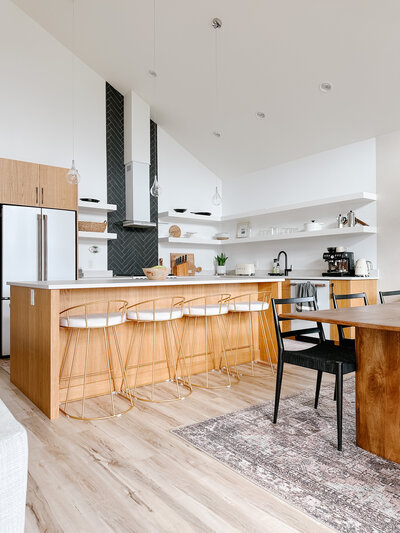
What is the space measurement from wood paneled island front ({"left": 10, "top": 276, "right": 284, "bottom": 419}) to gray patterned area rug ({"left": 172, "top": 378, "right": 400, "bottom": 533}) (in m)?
0.99

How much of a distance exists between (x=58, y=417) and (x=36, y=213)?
289 centimetres

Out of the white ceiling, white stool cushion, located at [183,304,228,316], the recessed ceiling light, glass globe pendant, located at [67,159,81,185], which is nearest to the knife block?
white stool cushion, located at [183,304,228,316]

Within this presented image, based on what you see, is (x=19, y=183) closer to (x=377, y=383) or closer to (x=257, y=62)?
(x=257, y=62)

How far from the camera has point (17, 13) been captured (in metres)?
5.25

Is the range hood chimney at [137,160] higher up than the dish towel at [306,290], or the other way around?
the range hood chimney at [137,160]

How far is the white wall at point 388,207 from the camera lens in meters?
4.87

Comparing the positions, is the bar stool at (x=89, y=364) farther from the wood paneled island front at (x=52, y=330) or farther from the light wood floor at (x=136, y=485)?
the light wood floor at (x=136, y=485)

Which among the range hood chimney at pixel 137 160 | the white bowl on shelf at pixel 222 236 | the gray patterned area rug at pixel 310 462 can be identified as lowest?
the gray patterned area rug at pixel 310 462

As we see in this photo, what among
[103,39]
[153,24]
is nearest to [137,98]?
[103,39]

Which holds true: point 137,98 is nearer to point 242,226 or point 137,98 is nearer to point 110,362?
point 242,226

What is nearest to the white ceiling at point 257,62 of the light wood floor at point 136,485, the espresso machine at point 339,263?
the espresso machine at point 339,263

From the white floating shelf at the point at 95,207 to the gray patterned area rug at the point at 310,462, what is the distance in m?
3.71

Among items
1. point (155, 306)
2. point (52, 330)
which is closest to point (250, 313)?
point (155, 306)

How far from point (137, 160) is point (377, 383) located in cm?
488
